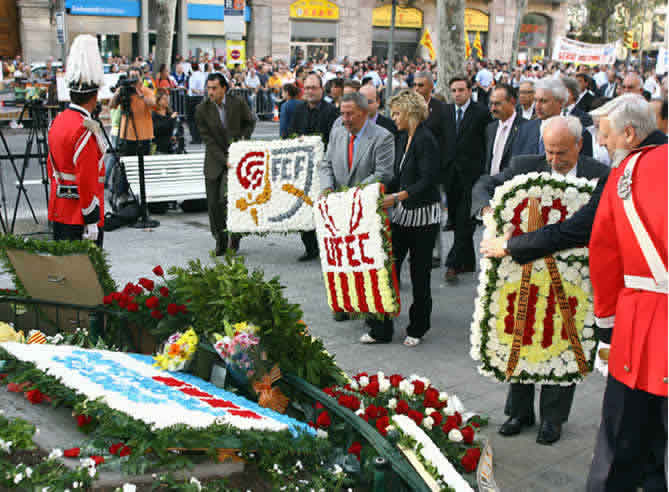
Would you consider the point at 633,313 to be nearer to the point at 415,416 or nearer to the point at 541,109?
the point at 415,416

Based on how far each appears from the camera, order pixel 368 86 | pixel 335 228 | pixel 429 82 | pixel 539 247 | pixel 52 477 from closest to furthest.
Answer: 1. pixel 52 477
2. pixel 539 247
3. pixel 335 228
4. pixel 429 82
5. pixel 368 86

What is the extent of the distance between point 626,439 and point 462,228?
5.18m

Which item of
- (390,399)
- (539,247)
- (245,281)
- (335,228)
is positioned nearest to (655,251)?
(539,247)

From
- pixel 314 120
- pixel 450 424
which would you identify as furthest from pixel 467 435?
pixel 314 120

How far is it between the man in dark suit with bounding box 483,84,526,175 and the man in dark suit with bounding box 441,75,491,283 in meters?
0.82

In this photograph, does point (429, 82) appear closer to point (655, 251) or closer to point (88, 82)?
point (88, 82)

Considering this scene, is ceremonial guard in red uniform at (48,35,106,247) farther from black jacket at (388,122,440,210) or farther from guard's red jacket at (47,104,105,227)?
black jacket at (388,122,440,210)

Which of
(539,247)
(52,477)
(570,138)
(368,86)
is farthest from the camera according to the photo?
(368,86)

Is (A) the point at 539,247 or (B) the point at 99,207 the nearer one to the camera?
(A) the point at 539,247

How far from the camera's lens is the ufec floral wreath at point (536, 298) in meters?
4.36

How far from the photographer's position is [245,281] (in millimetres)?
3619

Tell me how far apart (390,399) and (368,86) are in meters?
6.30

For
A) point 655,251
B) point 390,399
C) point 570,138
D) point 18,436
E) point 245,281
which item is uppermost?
point 570,138

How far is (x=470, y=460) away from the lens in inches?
132
